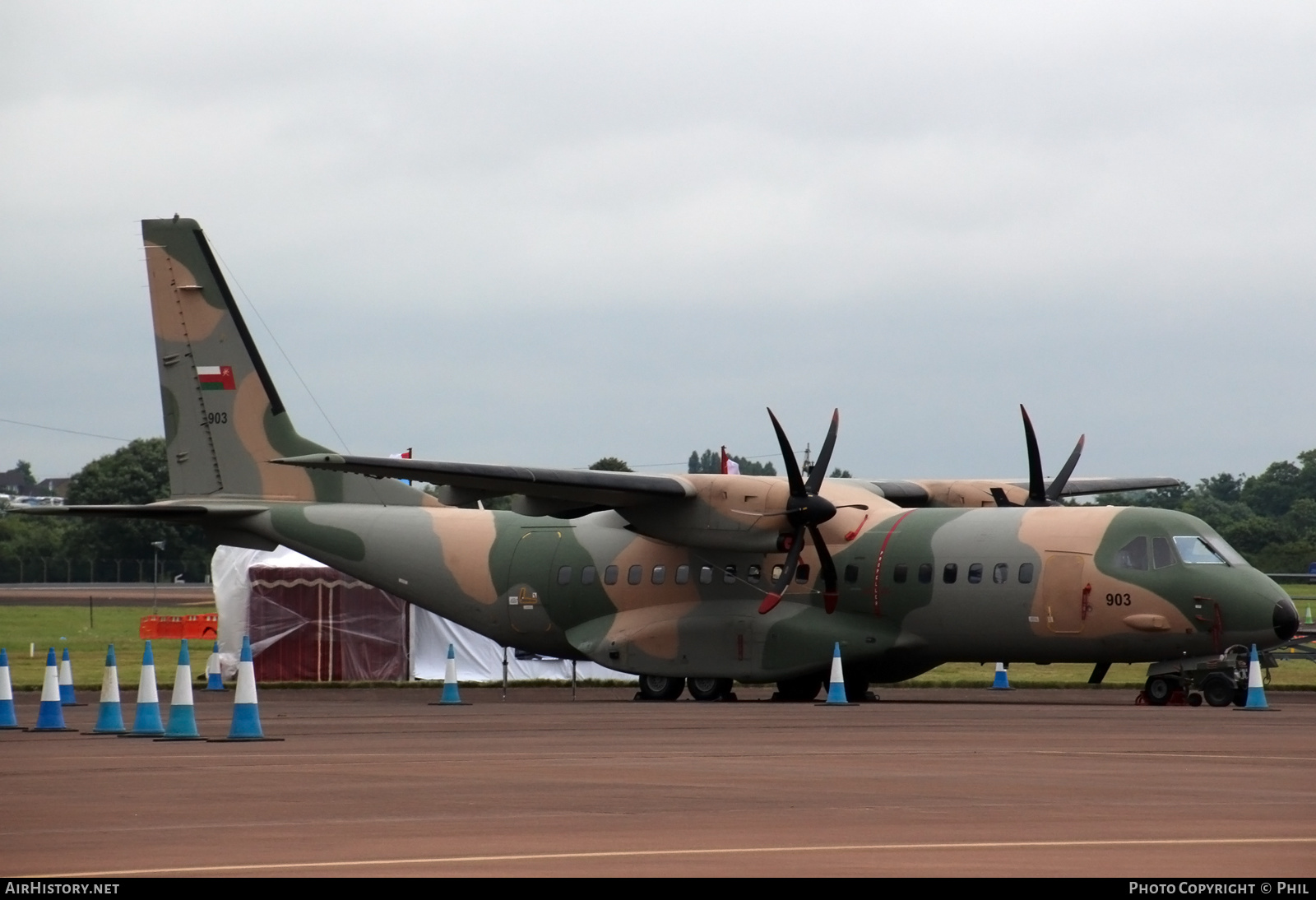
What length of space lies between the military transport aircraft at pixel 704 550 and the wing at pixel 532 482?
41mm

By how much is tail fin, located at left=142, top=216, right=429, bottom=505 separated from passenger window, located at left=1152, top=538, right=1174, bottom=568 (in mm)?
13044

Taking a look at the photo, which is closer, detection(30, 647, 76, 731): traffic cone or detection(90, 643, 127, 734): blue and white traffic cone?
detection(90, 643, 127, 734): blue and white traffic cone

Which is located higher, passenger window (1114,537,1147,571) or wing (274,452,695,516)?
wing (274,452,695,516)

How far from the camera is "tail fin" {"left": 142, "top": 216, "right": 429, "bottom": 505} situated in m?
30.6

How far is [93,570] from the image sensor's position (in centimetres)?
10006

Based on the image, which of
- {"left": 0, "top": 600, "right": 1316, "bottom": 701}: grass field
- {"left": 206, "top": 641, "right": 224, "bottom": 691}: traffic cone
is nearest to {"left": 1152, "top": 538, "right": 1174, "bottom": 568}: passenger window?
{"left": 0, "top": 600, "right": 1316, "bottom": 701}: grass field

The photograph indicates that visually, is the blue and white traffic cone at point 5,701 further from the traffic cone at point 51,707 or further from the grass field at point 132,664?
the grass field at point 132,664

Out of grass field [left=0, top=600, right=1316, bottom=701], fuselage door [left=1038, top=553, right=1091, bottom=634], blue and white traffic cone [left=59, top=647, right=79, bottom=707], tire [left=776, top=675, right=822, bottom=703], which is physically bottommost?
grass field [left=0, top=600, right=1316, bottom=701]

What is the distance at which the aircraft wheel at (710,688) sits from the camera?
28188 millimetres

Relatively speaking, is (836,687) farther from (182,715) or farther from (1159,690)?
(182,715)

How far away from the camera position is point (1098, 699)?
1094 inches

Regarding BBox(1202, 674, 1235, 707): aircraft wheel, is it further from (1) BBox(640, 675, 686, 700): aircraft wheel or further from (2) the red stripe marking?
(1) BBox(640, 675, 686, 700): aircraft wheel

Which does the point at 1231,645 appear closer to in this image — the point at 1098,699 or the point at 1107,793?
the point at 1098,699
